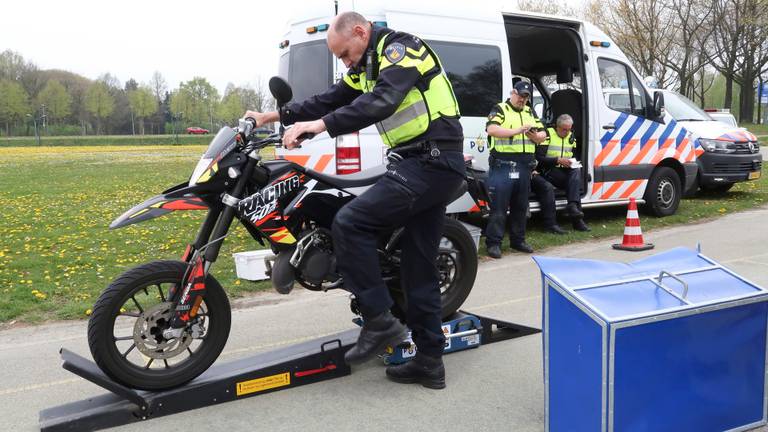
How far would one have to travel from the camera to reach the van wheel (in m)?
9.65

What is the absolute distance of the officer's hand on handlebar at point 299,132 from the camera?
3.28 metres

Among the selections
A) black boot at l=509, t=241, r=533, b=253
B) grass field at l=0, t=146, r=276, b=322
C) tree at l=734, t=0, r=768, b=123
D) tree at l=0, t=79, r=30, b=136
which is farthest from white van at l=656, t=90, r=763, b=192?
tree at l=0, t=79, r=30, b=136

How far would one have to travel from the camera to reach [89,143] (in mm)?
54062

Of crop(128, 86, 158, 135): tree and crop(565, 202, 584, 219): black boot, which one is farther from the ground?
crop(128, 86, 158, 135): tree

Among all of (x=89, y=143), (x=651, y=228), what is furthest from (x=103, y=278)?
(x=89, y=143)

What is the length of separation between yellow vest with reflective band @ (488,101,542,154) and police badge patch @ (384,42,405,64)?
421cm

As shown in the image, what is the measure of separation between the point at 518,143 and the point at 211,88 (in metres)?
71.8

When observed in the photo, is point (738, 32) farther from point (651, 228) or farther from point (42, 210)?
point (42, 210)

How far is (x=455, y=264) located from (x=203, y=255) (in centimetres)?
170

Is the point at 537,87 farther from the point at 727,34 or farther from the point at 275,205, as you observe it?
the point at 727,34

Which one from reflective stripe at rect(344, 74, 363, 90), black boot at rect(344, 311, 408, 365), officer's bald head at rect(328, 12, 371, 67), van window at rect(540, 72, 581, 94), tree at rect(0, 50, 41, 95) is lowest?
black boot at rect(344, 311, 408, 365)

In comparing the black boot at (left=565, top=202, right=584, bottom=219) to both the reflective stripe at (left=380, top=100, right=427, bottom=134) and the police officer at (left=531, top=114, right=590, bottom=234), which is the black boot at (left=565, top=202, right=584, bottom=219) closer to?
the police officer at (left=531, top=114, right=590, bottom=234)

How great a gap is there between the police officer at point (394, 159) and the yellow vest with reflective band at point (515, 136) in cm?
398

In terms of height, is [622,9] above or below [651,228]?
above
